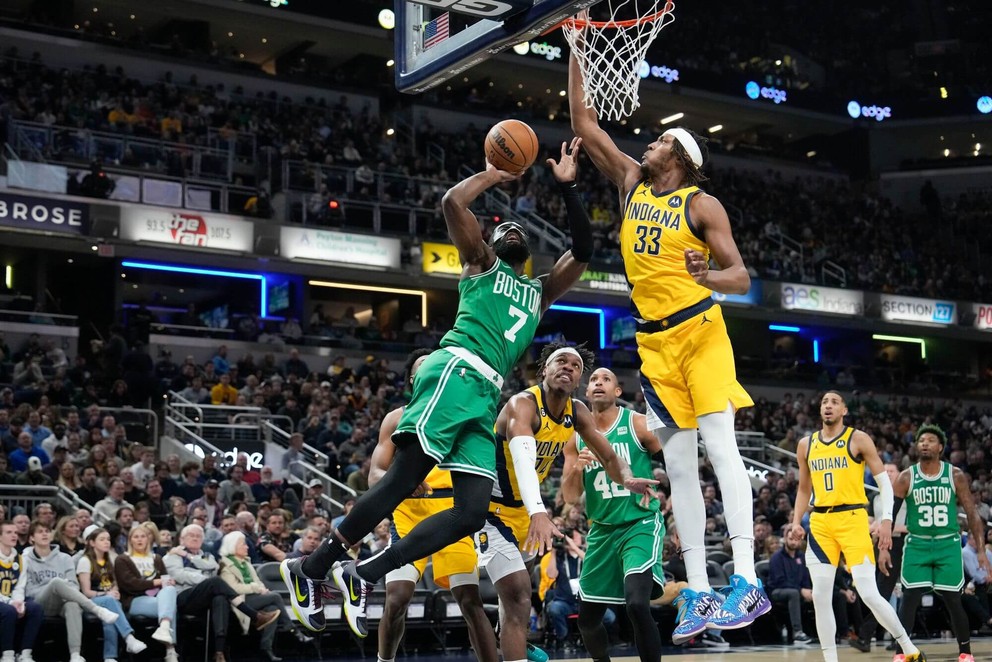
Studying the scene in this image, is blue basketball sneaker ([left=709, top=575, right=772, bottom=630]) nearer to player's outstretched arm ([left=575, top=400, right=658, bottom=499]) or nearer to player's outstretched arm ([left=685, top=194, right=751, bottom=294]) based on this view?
player's outstretched arm ([left=575, top=400, right=658, bottom=499])

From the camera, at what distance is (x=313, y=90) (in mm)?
33844

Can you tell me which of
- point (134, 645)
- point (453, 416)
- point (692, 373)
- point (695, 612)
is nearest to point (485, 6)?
point (453, 416)

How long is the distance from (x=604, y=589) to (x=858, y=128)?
1517 inches

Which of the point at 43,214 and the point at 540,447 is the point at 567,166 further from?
the point at 43,214

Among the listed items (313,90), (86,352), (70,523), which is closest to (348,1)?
(313,90)

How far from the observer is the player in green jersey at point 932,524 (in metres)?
12.1

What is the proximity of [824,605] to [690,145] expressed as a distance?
541cm

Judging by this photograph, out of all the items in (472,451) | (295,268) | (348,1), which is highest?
(348,1)

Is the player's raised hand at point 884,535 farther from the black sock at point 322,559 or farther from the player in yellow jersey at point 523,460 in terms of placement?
the black sock at point 322,559

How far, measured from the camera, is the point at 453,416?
6402 millimetres

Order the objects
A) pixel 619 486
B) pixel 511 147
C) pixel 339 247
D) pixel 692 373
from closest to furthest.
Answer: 1. pixel 692 373
2. pixel 511 147
3. pixel 619 486
4. pixel 339 247

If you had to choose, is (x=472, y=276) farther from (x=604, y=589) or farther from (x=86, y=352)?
(x=86, y=352)

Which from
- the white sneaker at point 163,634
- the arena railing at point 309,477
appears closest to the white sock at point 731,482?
the white sneaker at point 163,634

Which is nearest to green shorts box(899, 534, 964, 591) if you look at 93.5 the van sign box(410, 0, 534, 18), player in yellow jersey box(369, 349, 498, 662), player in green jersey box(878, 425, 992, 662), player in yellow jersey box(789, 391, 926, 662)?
player in green jersey box(878, 425, 992, 662)
